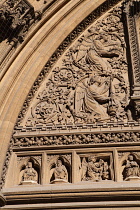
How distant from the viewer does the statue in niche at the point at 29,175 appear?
5963 mm

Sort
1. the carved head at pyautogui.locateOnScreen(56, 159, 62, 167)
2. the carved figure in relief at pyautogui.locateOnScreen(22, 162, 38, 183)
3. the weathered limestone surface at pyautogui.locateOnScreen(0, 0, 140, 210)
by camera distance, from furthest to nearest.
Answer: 1. the carved head at pyautogui.locateOnScreen(56, 159, 62, 167)
2. the carved figure in relief at pyautogui.locateOnScreen(22, 162, 38, 183)
3. the weathered limestone surface at pyautogui.locateOnScreen(0, 0, 140, 210)

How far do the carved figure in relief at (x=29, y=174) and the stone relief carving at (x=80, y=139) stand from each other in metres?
0.46

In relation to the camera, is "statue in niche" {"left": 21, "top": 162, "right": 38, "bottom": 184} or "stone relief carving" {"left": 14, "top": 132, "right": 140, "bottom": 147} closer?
"statue in niche" {"left": 21, "top": 162, "right": 38, "bottom": 184}

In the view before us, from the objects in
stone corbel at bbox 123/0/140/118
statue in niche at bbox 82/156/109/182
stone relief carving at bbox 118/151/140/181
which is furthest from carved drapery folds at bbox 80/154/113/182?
stone corbel at bbox 123/0/140/118

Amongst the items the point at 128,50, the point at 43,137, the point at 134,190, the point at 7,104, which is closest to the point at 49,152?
the point at 43,137

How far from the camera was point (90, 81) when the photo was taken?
7148 millimetres

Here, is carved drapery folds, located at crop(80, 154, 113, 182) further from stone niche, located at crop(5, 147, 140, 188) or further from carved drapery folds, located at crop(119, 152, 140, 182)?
carved drapery folds, located at crop(119, 152, 140, 182)

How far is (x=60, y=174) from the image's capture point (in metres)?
5.96

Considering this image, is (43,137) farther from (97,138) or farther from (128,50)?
(128,50)

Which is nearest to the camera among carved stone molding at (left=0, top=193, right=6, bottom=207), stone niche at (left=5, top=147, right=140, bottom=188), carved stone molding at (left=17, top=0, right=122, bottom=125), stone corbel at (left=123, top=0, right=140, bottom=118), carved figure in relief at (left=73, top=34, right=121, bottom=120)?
carved stone molding at (left=0, top=193, right=6, bottom=207)

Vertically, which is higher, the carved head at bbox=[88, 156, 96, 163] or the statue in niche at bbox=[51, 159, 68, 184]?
the carved head at bbox=[88, 156, 96, 163]

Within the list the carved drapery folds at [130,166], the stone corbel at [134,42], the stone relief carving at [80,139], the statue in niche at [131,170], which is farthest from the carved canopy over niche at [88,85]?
the statue in niche at [131,170]

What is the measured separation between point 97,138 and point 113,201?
1.27m

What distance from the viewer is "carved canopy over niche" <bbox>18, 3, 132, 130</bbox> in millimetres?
6680
